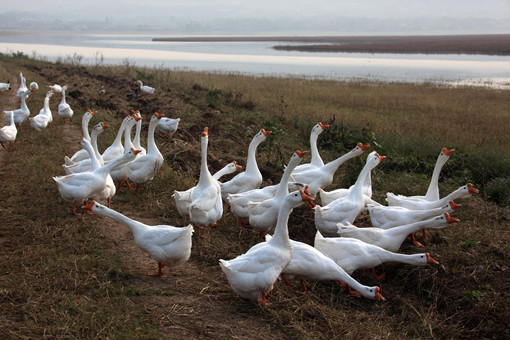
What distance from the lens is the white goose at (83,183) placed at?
283 inches

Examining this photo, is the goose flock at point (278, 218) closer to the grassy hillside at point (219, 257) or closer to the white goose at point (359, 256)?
the white goose at point (359, 256)

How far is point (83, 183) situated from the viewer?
7270 mm

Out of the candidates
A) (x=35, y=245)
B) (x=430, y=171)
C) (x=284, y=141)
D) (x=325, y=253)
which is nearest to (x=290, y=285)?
(x=325, y=253)

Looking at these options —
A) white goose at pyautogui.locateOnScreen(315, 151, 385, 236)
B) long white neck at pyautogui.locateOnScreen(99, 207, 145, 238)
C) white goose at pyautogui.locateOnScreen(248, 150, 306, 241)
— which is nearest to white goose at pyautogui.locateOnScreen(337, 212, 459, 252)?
white goose at pyautogui.locateOnScreen(315, 151, 385, 236)

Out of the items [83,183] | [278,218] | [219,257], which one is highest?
[278,218]

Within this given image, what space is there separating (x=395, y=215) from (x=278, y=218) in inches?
93.3

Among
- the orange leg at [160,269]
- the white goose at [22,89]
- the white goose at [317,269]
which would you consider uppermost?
the white goose at [22,89]

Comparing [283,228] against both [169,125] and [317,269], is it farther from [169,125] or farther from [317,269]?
[169,125]

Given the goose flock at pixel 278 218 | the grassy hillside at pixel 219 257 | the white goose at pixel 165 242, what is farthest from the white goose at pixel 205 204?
the white goose at pixel 165 242

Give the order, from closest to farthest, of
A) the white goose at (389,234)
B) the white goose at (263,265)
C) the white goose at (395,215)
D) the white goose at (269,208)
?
the white goose at (263,265) < the white goose at (389,234) < the white goose at (395,215) < the white goose at (269,208)

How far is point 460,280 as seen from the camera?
5.51 metres

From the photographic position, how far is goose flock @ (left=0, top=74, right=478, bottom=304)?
199 inches

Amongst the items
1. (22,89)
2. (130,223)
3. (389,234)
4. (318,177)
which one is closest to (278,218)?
(389,234)

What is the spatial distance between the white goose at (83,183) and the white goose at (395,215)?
13.3 ft
